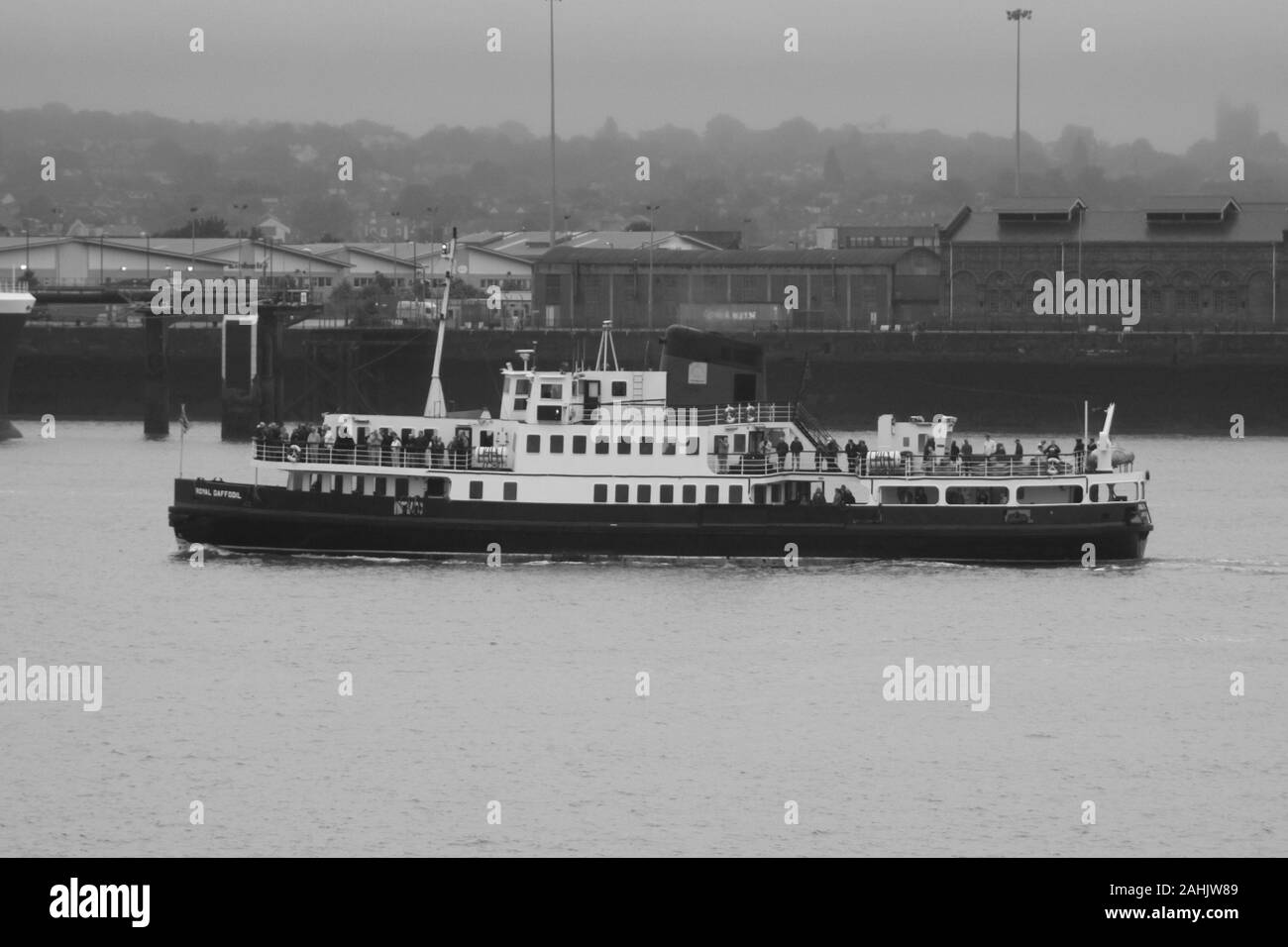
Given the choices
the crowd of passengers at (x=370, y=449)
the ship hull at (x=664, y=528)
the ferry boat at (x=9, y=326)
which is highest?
the ferry boat at (x=9, y=326)

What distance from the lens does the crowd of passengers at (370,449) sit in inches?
2232

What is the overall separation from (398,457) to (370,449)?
852 mm

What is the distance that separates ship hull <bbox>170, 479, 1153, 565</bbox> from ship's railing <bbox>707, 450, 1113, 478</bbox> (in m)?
0.92

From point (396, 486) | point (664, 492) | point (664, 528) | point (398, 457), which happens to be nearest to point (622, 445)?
point (664, 492)

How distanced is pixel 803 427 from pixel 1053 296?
67.1 m

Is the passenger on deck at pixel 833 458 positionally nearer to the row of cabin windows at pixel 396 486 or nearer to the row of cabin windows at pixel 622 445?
the row of cabin windows at pixel 622 445

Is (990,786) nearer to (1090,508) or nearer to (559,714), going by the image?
(559,714)

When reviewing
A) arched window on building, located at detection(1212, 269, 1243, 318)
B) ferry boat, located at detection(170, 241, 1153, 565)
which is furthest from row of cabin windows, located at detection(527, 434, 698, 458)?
arched window on building, located at detection(1212, 269, 1243, 318)

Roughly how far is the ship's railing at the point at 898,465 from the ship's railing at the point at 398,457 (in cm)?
545

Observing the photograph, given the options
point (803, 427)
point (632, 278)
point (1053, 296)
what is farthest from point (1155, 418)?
point (803, 427)

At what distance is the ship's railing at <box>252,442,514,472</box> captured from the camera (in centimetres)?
5662

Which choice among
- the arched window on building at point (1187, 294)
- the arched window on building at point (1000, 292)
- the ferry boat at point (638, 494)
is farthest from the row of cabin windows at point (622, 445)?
the arched window on building at point (1000, 292)

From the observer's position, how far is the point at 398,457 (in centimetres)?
5669

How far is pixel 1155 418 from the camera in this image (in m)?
105
